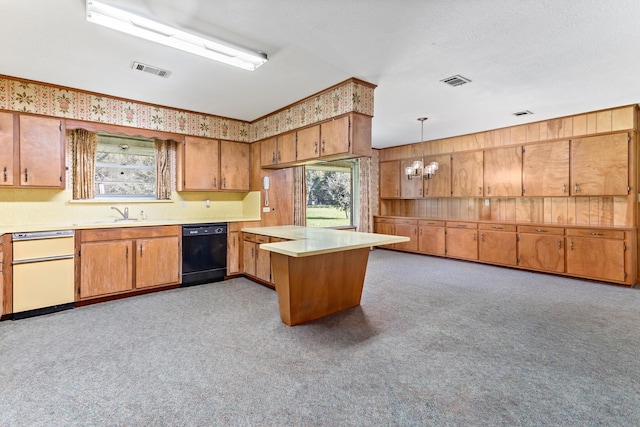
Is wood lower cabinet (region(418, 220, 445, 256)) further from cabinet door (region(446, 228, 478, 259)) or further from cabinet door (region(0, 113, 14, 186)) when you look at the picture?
cabinet door (region(0, 113, 14, 186))

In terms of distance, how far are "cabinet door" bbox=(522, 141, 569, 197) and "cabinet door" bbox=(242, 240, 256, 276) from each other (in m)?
4.80

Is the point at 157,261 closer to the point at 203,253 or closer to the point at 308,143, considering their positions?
the point at 203,253

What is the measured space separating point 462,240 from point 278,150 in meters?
Result: 4.11

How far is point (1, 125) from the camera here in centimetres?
350

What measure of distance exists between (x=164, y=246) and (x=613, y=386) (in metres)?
4.67

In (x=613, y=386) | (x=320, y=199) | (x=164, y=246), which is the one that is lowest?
(x=613, y=386)

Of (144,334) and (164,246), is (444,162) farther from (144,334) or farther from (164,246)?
(144,334)

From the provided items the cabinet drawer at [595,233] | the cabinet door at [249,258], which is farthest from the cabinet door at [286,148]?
the cabinet drawer at [595,233]

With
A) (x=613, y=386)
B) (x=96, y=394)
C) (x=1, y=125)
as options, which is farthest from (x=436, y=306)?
(x=1, y=125)

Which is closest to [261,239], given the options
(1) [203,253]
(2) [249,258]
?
(2) [249,258]

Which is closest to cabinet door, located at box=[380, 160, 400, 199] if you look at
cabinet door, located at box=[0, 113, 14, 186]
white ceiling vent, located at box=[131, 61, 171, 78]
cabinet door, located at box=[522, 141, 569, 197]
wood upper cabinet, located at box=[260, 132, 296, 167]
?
cabinet door, located at box=[522, 141, 569, 197]

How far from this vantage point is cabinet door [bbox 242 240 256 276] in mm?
4703

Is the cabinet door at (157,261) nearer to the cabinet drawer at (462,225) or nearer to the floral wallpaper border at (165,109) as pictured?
the floral wallpaper border at (165,109)

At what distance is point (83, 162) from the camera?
4.29 metres
